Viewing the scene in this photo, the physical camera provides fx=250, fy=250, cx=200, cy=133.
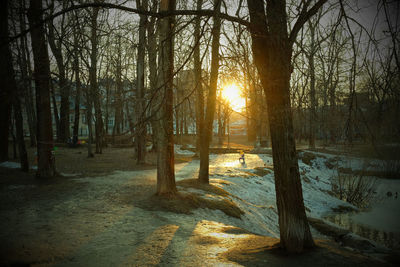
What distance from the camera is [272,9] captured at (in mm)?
3738

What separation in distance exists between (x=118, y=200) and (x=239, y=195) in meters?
4.82

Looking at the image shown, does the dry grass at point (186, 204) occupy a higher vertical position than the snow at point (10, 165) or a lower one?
lower

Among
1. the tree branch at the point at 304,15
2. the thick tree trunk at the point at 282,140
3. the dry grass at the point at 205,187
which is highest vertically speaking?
the tree branch at the point at 304,15

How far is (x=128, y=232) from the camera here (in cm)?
492

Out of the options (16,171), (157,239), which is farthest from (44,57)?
(157,239)

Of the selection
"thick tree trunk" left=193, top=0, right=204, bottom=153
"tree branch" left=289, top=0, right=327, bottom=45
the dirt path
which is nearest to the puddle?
the dirt path

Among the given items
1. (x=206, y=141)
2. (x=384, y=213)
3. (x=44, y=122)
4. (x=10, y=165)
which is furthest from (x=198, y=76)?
(x=10, y=165)

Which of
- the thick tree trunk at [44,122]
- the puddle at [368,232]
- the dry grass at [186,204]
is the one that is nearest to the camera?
→ the dry grass at [186,204]

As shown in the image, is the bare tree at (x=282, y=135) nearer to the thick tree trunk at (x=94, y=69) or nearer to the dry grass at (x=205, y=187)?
the thick tree trunk at (x=94, y=69)

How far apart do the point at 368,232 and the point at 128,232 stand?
27.0 ft

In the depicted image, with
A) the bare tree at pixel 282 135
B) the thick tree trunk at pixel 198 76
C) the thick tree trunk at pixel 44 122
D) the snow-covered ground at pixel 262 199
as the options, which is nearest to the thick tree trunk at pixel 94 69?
the thick tree trunk at pixel 44 122

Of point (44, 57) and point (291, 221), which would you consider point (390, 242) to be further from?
point (44, 57)

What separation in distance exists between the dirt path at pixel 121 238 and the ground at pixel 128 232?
0.01 metres

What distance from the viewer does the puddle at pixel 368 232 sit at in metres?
7.71
